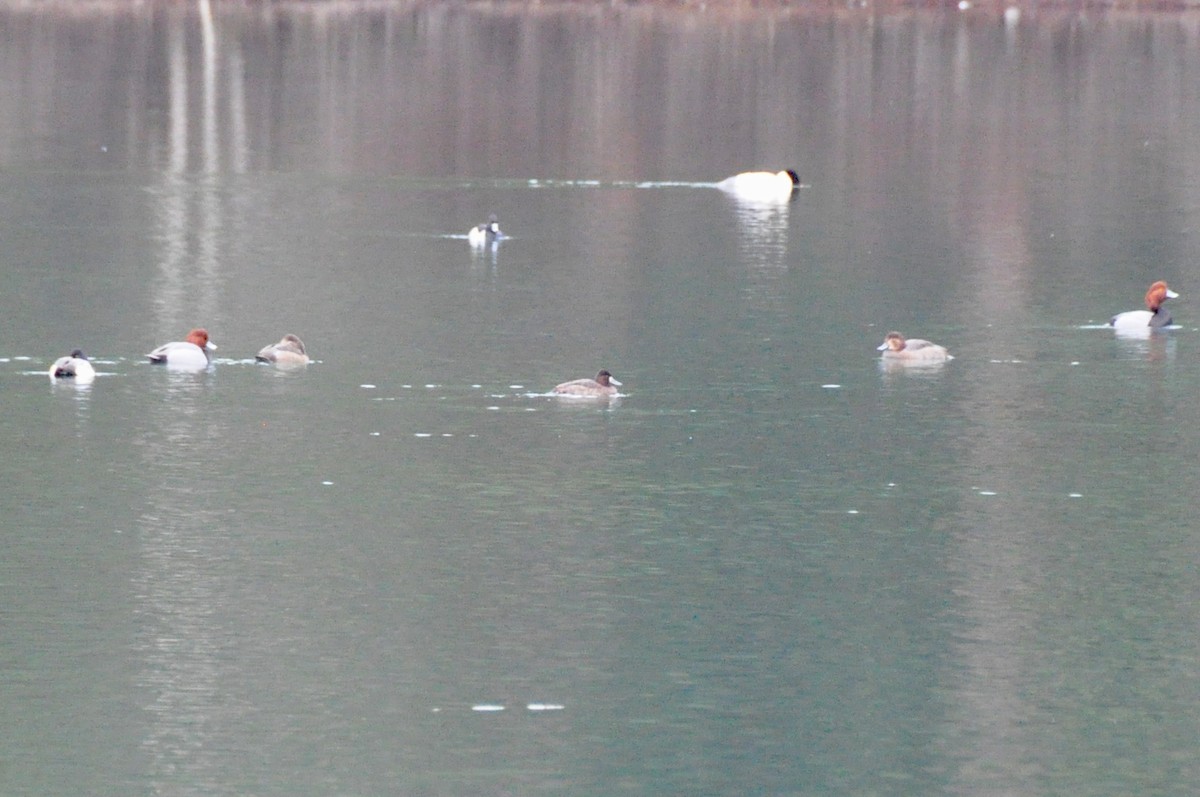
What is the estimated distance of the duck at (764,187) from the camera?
28.8 metres

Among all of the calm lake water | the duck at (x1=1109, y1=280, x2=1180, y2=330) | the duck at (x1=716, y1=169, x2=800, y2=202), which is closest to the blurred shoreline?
the calm lake water

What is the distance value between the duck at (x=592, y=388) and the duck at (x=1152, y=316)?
530 centimetres

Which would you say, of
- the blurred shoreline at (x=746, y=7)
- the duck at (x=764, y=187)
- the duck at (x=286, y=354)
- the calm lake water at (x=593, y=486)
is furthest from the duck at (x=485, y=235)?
the blurred shoreline at (x=746, y=7)

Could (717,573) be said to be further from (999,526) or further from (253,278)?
(253,278)

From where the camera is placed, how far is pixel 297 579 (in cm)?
1085

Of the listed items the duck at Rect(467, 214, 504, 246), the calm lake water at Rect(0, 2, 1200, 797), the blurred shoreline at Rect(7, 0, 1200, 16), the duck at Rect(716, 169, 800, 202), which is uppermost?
the blurred shoreline at Rect(7, 0, 1200, 16)

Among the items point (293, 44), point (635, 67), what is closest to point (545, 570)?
point (635, 67)

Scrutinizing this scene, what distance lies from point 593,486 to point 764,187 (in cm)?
1639

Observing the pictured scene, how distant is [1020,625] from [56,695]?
13.8 ft

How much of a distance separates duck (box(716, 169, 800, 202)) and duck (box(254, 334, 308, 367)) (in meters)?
12.8

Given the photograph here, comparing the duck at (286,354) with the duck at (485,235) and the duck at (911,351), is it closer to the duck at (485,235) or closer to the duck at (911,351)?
the duck at (911,351)

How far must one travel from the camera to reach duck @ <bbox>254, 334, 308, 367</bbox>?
54.0ft

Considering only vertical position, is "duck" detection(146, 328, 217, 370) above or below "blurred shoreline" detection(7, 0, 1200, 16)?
below

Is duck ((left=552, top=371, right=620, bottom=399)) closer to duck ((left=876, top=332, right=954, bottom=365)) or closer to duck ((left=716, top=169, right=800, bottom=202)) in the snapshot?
duck ((left=876, top=332, right=954, bottom=365))
